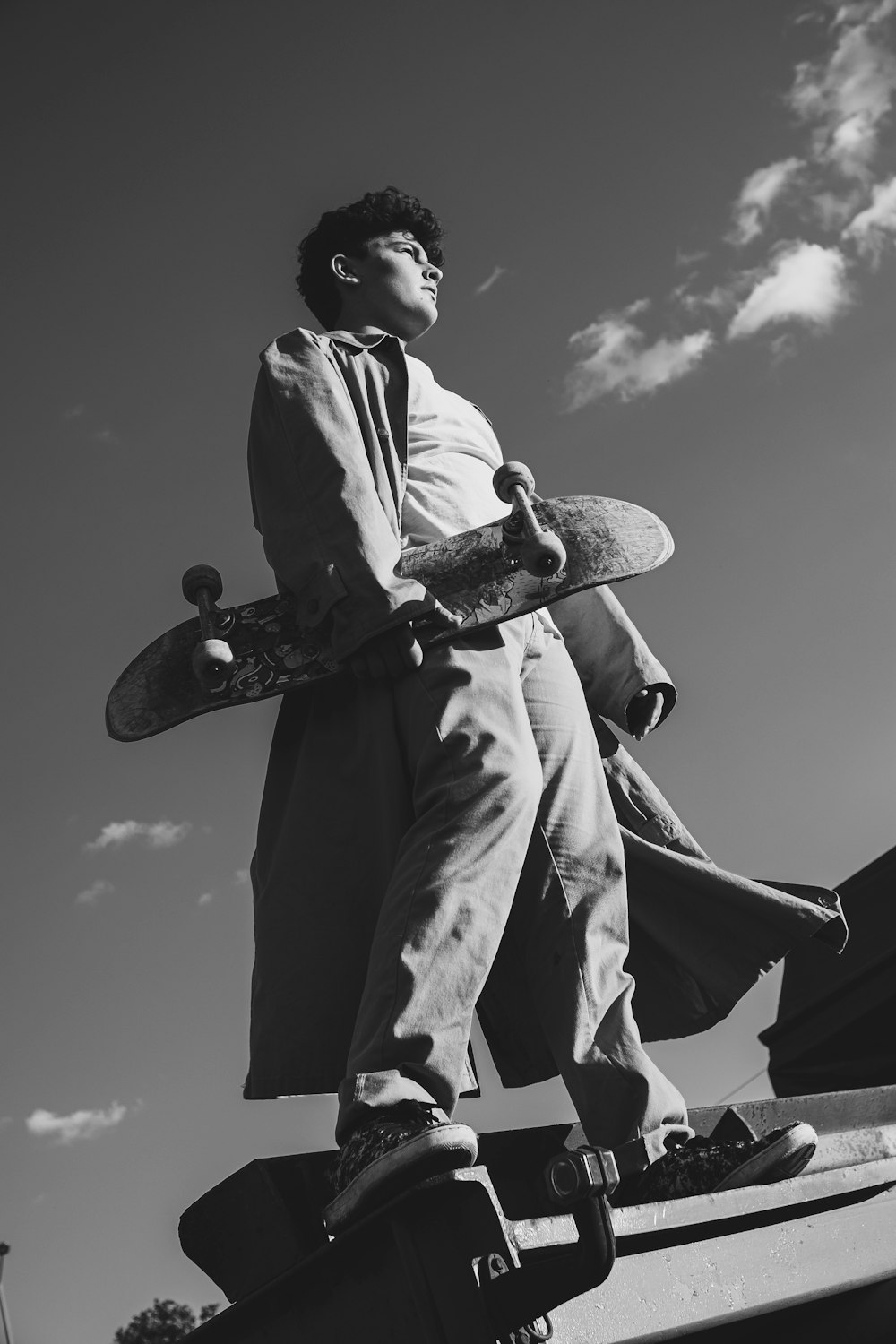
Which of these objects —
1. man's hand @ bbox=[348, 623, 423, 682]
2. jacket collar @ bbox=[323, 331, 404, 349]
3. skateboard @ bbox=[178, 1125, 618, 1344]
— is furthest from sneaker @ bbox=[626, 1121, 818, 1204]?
jacket collar @ bbox=[323, 331, 404, 349]

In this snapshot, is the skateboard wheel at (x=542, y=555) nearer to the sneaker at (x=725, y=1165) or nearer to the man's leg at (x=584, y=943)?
the man's leg at (x=584, y=943)

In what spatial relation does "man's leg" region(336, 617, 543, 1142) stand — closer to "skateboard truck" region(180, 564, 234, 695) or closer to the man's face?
"skateboard truck" region(180, 564, 234, 695)

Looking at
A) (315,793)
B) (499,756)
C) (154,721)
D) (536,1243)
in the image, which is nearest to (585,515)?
(499,756)

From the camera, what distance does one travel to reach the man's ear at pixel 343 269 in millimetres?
3252

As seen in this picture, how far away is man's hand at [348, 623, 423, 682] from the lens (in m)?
2.41

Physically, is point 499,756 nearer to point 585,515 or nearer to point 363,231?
point 585,515

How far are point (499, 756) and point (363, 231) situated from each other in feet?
5.30

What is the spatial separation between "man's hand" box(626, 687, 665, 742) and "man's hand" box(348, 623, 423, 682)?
798mm

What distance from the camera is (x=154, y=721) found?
254 centimetres

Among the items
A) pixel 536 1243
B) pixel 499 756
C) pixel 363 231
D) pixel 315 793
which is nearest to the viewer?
pixel 536 1243

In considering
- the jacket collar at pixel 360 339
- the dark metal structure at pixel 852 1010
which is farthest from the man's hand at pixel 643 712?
the dark metal structure at pixel 852 1010

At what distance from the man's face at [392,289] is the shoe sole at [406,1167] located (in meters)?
2.05

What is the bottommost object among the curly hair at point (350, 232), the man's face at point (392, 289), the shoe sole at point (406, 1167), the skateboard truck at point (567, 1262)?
the skateboard truck at point (567, 1262)

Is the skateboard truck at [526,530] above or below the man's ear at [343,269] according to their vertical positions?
below
